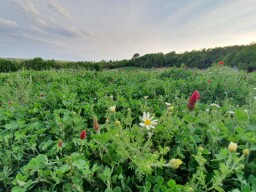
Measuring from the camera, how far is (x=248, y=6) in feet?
16.7

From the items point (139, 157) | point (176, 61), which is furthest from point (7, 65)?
point (176, 61)

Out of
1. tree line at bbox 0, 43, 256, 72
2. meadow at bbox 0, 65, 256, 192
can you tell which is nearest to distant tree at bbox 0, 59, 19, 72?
tree line at bbox 0, 43, 256, 72

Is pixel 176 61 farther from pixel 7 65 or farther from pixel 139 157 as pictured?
pixel 139 157

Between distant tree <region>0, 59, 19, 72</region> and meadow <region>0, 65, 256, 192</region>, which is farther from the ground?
meadow <region>0, 65, 256, 192</region>

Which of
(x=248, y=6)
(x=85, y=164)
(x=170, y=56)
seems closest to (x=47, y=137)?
(x=85, y=164)

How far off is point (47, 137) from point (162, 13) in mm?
4897

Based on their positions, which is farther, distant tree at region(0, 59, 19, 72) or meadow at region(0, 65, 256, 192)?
distant tree at region(0, 59, 19, 72)

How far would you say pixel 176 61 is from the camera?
30172mm

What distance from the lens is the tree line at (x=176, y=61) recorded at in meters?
18.1

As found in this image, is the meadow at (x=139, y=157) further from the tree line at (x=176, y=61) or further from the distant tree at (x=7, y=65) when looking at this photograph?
the distant tree at (x=7, y=65)

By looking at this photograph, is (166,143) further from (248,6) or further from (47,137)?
(248,6)

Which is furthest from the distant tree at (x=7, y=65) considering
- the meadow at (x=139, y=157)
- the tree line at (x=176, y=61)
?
the meadow at (x=139, y=157)

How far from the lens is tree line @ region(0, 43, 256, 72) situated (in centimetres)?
1811

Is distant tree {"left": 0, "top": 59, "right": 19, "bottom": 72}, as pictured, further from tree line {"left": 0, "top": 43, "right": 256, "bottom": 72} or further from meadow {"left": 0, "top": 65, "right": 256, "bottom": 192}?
meadow {"left": 0, "top": 65, "right": 256, "bottom": 192}
